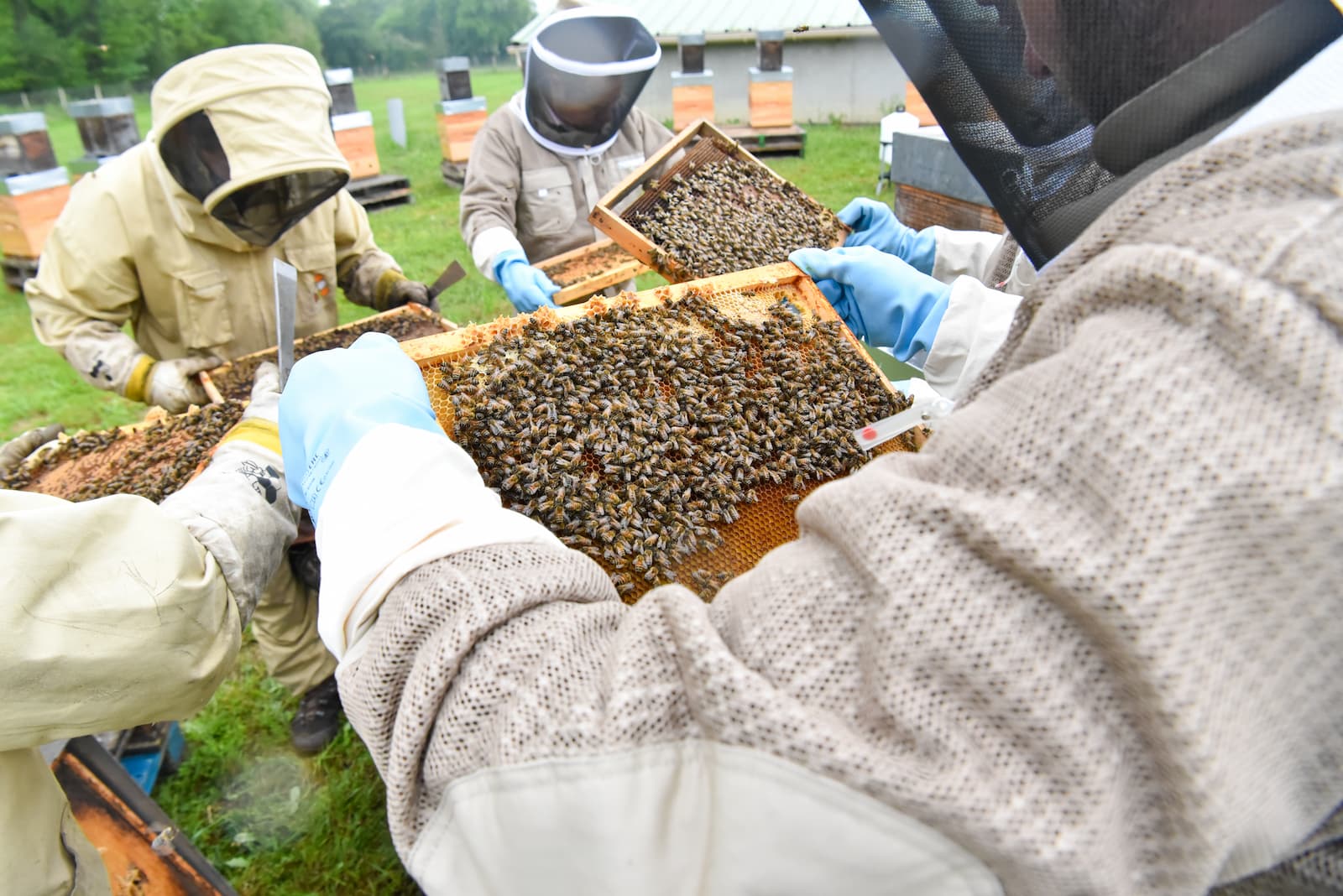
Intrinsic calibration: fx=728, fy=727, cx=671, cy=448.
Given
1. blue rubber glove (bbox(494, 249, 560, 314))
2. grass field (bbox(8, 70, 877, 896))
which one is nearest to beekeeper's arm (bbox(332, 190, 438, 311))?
blue rubber glove (bbox(494, 249, 560, 314))

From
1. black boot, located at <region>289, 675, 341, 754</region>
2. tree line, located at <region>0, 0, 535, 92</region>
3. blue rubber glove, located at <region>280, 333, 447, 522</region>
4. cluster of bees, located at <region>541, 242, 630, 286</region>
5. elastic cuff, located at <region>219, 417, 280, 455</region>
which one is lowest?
black boot, located at <region>289, 675, 341, 754</region>

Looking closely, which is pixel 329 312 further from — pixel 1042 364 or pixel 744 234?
pixel 1042 364

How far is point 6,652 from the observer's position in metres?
1.59

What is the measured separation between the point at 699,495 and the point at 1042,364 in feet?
4.43

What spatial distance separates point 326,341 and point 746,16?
2286 cm

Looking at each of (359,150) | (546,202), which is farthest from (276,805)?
(359,150)

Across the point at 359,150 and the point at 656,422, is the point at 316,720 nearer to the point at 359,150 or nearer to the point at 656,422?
the point at 656,422

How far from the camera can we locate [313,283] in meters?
5.07

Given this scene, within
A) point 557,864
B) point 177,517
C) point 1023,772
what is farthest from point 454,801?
point 177,517

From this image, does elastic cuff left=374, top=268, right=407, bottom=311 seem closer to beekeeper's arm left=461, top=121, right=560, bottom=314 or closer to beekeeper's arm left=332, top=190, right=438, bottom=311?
beekeeper's arm left=332, top=190, right=438, bottom=311

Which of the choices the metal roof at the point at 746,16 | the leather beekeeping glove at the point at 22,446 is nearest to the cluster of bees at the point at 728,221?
the leather beekeeping glove at the point at 22,446

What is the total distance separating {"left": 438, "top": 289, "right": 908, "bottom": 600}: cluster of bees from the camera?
2.10 metres

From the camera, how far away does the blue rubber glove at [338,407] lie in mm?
1877

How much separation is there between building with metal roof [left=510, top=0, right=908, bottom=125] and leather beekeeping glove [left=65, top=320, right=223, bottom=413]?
62.7 feet
